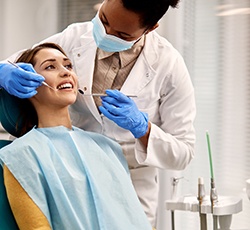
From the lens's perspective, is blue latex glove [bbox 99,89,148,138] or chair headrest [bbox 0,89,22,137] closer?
blue latex glove [bbox 99,89,148,138]

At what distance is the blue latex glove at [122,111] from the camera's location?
1595 mm

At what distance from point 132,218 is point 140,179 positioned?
0.28 m

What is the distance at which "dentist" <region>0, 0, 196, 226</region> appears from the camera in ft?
5.37

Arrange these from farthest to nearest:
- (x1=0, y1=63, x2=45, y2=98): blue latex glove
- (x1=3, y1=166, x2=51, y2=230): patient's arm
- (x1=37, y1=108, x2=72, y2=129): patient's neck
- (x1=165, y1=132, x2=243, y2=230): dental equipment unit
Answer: (x1=165, y1=132, x2=243, y2=230): dental equipment unit, (x1=37, y1=108, x2=72, y2=129): patient's neck, (x1=0, y1=63, x2=45, y2=98): blue latex glove, (x1=3, y1=166, x2=51, y2=230): patient's arm

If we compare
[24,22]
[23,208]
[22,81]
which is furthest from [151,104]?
[24,22]

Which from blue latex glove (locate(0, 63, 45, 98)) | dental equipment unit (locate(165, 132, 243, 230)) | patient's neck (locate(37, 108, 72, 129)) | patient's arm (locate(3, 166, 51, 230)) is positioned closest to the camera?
patient's arm (locate(3, 166, 51, 230))

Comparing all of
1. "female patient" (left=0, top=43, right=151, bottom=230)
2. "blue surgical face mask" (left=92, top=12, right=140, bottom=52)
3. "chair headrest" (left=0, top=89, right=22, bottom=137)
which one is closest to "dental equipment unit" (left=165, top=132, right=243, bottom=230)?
"female patient" (left=0, top=43, right=151, bottom=230)

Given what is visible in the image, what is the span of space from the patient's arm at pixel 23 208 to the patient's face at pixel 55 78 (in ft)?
1.00

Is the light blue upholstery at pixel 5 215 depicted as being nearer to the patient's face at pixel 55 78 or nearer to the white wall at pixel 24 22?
the patient's face at pixel 55 78

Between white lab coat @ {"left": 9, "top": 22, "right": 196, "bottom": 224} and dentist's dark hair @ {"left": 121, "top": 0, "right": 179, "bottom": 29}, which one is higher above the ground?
dentist's dark hair @ {"left": 121, "top": 0, "right": 179, "bottom": 29}

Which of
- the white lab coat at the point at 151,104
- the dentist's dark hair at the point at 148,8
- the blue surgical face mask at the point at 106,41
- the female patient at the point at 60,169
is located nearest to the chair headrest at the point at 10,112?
the female patient at the point at 60,169

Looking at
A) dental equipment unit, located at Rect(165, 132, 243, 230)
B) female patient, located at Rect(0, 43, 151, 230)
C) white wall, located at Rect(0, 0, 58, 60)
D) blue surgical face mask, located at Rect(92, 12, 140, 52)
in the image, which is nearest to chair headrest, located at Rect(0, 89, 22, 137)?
female patient, located at Rect(0, 43, 151, 230)

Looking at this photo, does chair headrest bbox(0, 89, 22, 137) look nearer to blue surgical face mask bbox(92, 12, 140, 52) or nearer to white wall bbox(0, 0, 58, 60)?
blue surgical face mask bbox(92, 12, 140, 52)

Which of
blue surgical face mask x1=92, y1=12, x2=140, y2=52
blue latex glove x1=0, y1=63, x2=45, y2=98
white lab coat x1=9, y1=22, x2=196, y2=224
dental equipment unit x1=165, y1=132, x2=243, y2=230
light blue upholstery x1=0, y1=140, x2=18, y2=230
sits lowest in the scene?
dental equipment unit x1=165, y1=132, x2=243, y2=230
